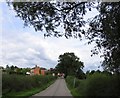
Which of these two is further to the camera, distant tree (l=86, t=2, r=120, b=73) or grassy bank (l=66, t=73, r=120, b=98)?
grassy bank (l=66, t=73, r=120, b=98)

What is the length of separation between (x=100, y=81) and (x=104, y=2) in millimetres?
8536

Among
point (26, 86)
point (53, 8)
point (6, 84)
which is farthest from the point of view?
point (26, 86)

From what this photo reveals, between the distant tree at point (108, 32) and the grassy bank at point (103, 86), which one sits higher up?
the distant tree at point (108, 32)

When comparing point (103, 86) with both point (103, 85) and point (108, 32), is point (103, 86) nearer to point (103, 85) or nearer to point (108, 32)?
point (103, 85)

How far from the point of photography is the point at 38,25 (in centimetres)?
1545

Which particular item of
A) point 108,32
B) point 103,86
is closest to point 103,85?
point 103,86

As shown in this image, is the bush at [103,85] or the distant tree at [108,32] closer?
the distant tree at [108,32]

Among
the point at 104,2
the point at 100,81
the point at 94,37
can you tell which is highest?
the point at 104,2

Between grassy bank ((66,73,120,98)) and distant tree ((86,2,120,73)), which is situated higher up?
distant tree ((86,2,120,73))

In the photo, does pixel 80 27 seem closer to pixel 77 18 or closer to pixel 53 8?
pixel 77 18

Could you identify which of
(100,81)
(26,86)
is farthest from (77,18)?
(26,86)

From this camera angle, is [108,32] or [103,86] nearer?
[108,32]

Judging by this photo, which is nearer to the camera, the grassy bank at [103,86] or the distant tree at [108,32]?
the distant tree at [108,32]

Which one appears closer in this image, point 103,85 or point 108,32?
point 108,32
